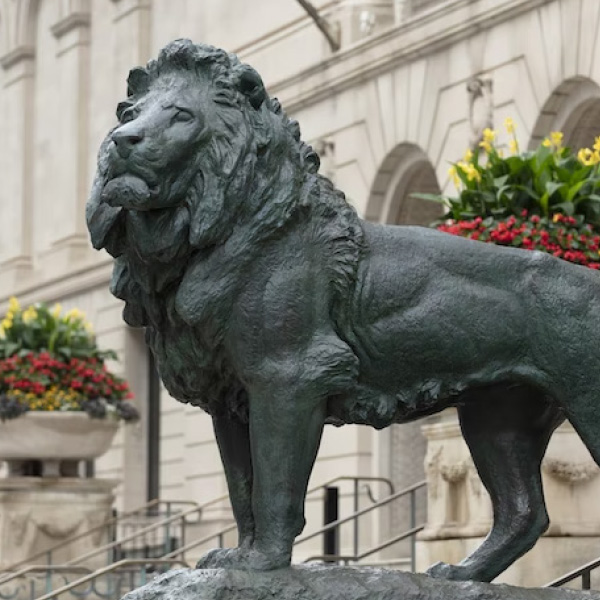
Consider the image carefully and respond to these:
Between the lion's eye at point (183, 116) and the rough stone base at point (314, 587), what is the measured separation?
1441mm

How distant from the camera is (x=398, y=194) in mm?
25828

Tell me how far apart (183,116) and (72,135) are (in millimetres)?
32027

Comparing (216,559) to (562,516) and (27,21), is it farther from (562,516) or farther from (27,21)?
(27,21)

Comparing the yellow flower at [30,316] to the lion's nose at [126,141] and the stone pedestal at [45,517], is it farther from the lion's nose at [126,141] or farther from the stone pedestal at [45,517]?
the lion's nose at [126,141]

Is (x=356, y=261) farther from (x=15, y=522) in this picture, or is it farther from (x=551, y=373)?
(x=15, y=522)

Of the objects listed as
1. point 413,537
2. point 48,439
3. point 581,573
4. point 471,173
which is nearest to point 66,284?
point 48,439

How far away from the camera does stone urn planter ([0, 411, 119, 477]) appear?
20.7 metres

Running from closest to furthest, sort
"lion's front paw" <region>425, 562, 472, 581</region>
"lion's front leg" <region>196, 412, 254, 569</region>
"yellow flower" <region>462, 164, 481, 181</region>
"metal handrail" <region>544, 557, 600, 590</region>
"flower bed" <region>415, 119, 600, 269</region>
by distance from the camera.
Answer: "lion's front leg" <region>196, 412, 254, 569</region> → "lion's front paw" <region>425, 562, 472, 581</region> → "metal handrail" <region>544, 557, 600, 590</region> → "flower bed" <region>415, 119, 600, 269</region> → "yellow flower" <region>462, 164, 481, 181</region>

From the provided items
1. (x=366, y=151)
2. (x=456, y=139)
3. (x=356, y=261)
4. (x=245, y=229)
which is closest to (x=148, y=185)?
(x=245, y=229)

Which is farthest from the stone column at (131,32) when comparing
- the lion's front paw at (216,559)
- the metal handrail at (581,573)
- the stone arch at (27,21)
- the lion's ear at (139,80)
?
the lion's front paw at (216,559)

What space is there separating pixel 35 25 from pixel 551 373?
1391 inches

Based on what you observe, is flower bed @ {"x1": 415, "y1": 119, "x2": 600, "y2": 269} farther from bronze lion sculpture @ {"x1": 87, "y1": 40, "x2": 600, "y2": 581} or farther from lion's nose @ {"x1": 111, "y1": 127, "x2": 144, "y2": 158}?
lion's nose @ {"x1": 111, "y1": 127, "x2": 144, "y2": 158}

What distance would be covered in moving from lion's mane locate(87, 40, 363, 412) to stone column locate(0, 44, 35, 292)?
33.7 m

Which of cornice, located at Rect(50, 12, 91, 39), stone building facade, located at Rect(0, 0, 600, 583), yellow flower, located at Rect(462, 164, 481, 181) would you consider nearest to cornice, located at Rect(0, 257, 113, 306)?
stone building facade, located at Rect(0, 0, 600, 583)
